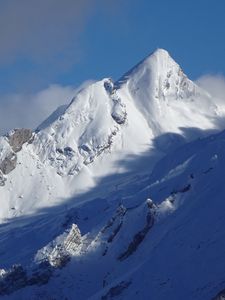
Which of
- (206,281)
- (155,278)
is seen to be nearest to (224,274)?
(206,281)

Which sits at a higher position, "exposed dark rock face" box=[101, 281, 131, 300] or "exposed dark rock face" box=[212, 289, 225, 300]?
"exposed dark rock face" box=[101, 281, 131, 300]

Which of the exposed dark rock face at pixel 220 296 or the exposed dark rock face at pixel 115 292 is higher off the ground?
the exposed dark rock face at pixel 115 292

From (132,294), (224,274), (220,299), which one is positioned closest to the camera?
(220,299)

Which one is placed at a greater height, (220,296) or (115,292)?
(115,292)

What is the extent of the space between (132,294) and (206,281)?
1455cm

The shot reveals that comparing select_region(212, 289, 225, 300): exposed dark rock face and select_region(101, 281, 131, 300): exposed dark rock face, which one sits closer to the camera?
select_region(212, 289, 225, 300): exposed dark rock face

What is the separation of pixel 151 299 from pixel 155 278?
566 centimetres

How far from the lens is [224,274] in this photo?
603 feet

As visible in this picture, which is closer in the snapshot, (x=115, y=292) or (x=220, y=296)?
(x=220, y=296)

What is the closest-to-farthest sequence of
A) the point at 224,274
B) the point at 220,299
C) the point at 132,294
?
1. the point at 220,299
2. the point at 224,274
3. the point at 132,294

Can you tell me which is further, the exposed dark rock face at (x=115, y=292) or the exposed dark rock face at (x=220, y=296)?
the exposed dark rock face at (x=115, y=292)

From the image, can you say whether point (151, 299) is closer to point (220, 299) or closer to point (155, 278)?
point (155, 278)

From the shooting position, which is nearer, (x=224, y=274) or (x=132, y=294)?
(x=224, y=274)

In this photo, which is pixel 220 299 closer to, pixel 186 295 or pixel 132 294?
pixel 186 295
